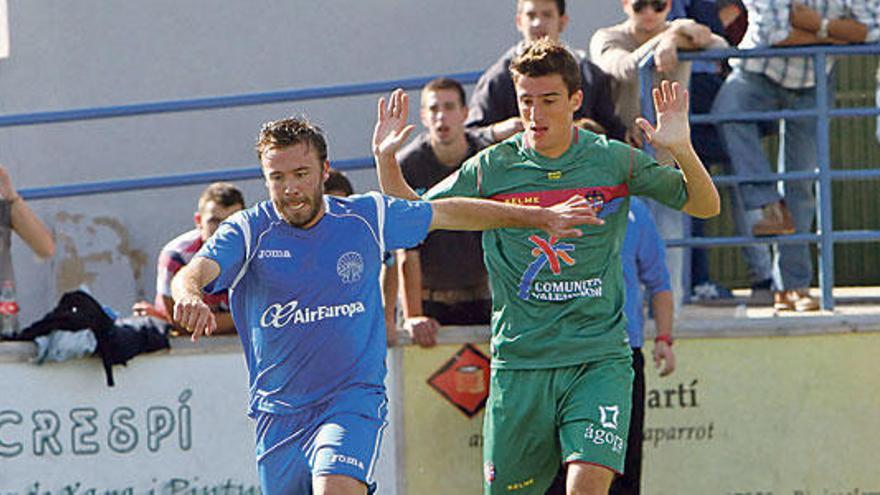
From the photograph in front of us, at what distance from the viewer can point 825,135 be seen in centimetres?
962

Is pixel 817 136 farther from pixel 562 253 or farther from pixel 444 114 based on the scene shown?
pixel 562 253

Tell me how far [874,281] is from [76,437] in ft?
19.2

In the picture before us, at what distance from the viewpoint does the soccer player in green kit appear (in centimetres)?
773

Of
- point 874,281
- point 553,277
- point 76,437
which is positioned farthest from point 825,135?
point 76,437

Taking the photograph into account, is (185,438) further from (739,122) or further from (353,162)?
(739,122)

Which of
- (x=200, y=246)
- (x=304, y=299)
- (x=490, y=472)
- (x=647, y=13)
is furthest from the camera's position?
(x=647, y=13)

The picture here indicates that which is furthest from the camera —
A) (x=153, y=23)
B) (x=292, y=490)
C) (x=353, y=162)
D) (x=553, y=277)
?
(x=153, y=23)

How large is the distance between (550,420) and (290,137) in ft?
5.45

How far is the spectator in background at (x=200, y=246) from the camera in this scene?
30.5 feet

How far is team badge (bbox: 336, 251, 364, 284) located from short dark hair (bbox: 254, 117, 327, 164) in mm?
400

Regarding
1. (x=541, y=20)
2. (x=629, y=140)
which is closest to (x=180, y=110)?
(x=541, y=20)

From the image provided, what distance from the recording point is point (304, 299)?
739cm

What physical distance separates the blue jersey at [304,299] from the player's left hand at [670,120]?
0.98 meters

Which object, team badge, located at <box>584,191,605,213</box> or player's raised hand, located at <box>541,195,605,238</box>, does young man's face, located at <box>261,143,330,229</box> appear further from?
team badge, located at <box>584,191,605,213</box>
